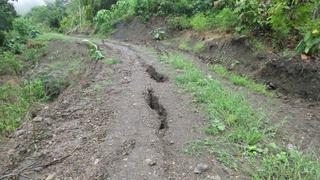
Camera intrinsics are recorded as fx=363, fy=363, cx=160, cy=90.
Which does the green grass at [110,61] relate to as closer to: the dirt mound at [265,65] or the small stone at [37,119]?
the dirt mound at [265,65]

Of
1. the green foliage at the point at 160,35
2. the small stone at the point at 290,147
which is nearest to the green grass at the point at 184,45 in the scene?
the green foliage at the point at 160,35

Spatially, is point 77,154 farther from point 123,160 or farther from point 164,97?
point 164,97

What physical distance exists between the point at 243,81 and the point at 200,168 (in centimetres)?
453

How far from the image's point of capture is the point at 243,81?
838 centimetres

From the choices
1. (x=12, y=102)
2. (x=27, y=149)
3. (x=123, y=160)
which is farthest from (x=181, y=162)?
(x=12, y=102)

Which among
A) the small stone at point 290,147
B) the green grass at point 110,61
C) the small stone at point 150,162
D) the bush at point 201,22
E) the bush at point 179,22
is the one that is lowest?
the small stone at point 290,147

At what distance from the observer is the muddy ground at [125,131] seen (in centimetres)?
434

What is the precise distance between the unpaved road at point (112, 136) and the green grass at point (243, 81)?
1737 mm

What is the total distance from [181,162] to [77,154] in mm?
1419

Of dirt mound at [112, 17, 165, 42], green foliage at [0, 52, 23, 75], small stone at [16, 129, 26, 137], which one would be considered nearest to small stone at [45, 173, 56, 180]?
small stone at [16, 129, 26, 137]

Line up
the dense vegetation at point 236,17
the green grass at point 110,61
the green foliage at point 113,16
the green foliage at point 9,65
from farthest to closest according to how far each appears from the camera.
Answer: the green foliage at point 113,16, the green foliage at point 9,65, the green grass at point 110,61, the dense vegetation at point 236,17

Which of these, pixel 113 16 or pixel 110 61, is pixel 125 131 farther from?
pixel 113 16

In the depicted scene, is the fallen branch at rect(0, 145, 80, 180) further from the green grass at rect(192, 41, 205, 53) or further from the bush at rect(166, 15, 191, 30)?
the bush at rect(166, 15, 191, 30)

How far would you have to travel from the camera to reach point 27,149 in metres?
5.23
